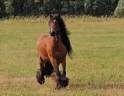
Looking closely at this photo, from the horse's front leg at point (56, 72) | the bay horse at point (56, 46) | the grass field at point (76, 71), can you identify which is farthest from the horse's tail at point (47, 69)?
the horse's front leg at point (56, 72)

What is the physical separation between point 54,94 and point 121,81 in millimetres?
2758

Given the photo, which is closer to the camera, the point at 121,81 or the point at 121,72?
the point at 121,81

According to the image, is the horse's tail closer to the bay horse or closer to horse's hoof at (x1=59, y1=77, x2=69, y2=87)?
the bay horse

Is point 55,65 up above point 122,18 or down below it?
above

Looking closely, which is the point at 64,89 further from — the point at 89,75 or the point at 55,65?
the point at 89,75

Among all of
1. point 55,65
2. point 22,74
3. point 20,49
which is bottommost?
point 20,49

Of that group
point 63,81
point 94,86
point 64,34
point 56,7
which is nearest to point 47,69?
point 64,34

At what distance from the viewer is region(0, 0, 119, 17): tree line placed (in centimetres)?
6469

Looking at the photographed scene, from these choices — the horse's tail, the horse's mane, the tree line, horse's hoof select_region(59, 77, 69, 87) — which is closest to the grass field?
horse's hoof select_region(59, 77, 69, 87)

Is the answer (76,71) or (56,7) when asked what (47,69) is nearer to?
(76,71)

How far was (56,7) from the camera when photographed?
6525 cm

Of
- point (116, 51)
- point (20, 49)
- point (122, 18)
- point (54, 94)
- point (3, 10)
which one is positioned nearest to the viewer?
point (54, 94)

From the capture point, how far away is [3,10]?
211ft

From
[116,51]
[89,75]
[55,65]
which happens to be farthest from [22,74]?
[116,51]
